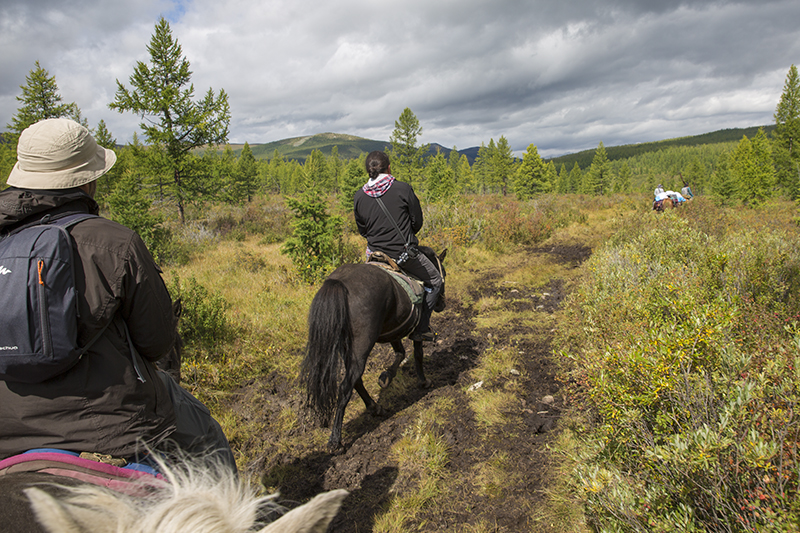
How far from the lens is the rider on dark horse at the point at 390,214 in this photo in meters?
4.36

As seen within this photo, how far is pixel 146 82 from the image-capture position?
15.4m

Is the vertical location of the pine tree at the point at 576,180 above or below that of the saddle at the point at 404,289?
above

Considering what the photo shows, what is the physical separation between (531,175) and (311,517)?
168 ft

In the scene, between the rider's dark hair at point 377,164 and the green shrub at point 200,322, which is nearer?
the rider's dark hair at point 377,164

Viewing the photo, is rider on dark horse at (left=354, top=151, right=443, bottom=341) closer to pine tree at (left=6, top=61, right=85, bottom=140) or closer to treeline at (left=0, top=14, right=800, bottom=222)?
treeline at (left=0, top=14, right=800, bottom=222)

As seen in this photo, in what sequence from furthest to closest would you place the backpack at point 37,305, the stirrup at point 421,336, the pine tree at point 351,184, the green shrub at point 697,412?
the pine tree at point 351,184
the stirrup at point 421,336
the green shrub at point 697,412
the backpack at point 37,305

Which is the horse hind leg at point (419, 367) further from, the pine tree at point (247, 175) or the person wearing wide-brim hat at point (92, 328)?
the pine tree at point (247, 175)

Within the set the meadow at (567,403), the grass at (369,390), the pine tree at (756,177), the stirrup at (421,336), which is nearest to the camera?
the meadow at (567,403)

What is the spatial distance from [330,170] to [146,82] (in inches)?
2008

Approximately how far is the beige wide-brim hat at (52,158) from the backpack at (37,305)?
0.89ft

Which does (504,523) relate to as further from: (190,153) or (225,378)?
(190,153)

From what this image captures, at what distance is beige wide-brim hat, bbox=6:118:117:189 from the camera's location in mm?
1423

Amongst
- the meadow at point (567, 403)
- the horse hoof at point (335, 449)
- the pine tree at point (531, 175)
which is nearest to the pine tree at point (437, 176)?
the pine tree at point (531, 175)

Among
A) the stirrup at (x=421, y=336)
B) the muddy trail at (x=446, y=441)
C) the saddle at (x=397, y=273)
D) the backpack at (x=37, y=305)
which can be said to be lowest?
the muddy trail at (x=446, y=441)
